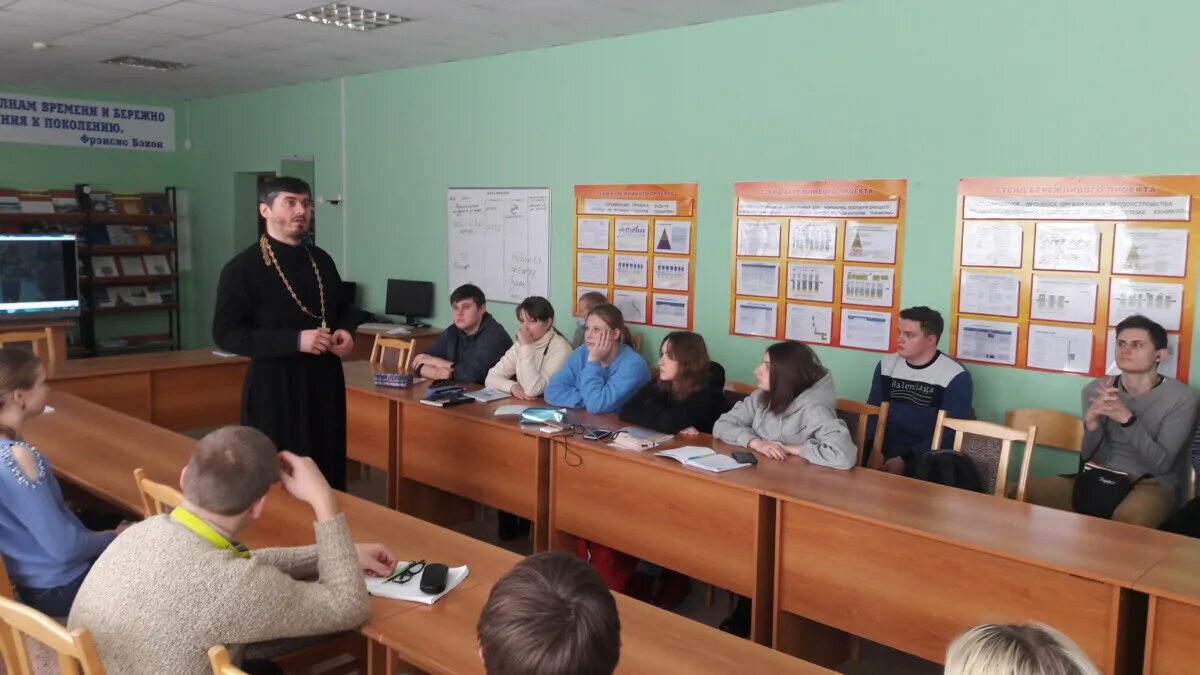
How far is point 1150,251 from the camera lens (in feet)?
13.0

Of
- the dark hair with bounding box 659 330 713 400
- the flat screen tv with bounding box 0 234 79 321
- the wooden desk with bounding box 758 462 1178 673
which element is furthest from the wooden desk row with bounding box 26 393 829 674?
the flat screen tv with bounding box 0 234 79 321

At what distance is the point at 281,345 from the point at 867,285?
297 cm

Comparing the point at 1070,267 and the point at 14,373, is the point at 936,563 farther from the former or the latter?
the point at 14,373

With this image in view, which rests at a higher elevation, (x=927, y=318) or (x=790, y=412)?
(x=927, y=318)

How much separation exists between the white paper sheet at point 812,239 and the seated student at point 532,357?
137 cm

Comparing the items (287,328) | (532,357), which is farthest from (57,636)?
(532,357)

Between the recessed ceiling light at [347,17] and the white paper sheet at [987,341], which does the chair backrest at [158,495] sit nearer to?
the recessed ceiling light at [347,17]

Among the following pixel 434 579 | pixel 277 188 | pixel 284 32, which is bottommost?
pixel 434 579

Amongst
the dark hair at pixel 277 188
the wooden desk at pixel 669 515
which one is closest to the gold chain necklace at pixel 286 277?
the dark hair at pixel 277 188

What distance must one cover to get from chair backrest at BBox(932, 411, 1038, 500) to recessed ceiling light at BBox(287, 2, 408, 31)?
3.84 m

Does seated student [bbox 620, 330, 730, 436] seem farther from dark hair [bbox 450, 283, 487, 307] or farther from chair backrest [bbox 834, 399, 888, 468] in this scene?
dark hair [bbox 450, 283, 487, 307]

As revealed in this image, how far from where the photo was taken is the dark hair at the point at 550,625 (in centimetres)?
118

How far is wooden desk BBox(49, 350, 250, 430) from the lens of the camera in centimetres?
536

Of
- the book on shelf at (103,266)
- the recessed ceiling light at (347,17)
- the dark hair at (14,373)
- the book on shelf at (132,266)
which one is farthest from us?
the book on shelf at (132,266)
